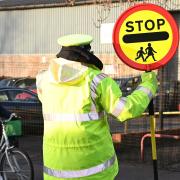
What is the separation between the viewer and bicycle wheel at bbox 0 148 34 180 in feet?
25.8

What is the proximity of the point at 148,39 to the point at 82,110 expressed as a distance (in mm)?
1176

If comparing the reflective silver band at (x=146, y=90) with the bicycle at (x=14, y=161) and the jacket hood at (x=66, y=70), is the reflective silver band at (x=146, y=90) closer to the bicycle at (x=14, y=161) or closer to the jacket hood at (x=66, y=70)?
the jacket hood at (x=66, y=70)

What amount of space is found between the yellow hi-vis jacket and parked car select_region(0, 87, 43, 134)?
999 cm

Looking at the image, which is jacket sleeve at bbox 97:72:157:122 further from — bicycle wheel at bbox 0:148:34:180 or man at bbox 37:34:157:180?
bicycle wheel at bbox 0:148:34:180

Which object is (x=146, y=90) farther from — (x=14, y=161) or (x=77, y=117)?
(x=14, y=161)

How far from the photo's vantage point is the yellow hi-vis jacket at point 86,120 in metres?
4.15

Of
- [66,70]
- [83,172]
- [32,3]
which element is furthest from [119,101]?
[32,3]

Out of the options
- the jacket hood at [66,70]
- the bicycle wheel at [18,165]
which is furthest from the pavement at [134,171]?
the jacket hood at [66,70]

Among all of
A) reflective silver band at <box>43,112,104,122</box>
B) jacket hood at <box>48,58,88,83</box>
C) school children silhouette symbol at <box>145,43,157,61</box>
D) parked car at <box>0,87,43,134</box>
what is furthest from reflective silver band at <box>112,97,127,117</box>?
parked car at <box>0,87,43,134</box>

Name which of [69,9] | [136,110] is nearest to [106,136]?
[136,110]

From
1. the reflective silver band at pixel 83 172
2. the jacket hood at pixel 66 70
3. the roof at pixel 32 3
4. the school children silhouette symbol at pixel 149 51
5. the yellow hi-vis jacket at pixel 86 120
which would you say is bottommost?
the reflective silver band at pixel 83 172

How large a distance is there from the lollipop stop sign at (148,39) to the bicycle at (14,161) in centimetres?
332

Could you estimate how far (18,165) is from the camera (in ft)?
25.9

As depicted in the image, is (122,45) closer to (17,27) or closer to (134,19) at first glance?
(134,19)
